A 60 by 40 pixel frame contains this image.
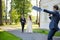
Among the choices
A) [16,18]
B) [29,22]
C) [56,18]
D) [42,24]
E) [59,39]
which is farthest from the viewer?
[16,18]

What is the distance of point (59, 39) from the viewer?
55.9 ft

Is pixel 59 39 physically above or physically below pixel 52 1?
below

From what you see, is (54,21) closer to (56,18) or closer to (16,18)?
(56,18)

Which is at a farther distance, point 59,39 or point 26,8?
point 26,8

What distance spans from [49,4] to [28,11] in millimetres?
18455

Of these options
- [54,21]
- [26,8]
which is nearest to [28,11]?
[26,8]

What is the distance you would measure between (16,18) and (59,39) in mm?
38625

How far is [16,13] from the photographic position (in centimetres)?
5712

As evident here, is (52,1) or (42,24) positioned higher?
(52,1)

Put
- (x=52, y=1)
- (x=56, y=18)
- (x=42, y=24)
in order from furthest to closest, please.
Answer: (x=42, y=24)
(x=52, y=1)
(x=56, y=18)

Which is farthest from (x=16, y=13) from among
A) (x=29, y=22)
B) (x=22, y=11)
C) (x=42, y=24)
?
(x=29, y=22)

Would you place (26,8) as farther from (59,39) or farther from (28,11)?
(59,39)

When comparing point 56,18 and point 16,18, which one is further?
point 16,18

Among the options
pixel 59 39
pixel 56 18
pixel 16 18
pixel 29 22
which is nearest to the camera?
pixel 56 18
